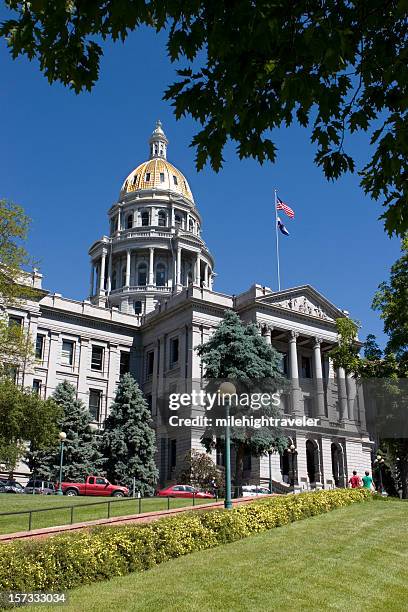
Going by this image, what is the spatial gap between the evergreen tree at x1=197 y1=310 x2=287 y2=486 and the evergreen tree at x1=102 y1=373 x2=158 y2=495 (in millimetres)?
7845

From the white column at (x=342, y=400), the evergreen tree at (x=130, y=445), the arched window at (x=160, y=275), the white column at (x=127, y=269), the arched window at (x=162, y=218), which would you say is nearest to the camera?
the evergreen tree at (x=130, y=445)

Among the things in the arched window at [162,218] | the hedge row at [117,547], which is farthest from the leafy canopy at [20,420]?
the arched window at [162,218]

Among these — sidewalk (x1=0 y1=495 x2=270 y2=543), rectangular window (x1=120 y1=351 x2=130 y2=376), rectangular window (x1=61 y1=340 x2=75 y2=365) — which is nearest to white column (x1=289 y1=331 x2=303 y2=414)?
rectangular window (x1=120 y1=351 x2=130 y2=376)

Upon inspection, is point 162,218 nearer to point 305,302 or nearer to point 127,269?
point 127,269

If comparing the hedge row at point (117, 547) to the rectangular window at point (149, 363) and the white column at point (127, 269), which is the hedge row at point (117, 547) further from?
the white column at point (127, 269)

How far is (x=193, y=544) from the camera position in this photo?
1769cm

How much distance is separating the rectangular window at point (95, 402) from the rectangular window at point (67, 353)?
11.6 ft

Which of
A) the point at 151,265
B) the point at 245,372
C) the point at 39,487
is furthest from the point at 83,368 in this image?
the point at 151,265

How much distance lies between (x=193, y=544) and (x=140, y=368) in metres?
49.5

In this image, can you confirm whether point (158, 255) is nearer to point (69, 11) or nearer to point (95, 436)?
point (95, 436)

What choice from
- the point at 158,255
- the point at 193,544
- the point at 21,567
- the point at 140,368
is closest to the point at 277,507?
the point at 193,544

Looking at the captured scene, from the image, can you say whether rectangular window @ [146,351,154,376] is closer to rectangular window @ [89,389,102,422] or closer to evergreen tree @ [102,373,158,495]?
rectangular window @ [89,389,102,422]

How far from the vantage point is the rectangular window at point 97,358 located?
6400 cm

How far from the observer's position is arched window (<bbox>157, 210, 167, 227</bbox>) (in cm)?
9106
